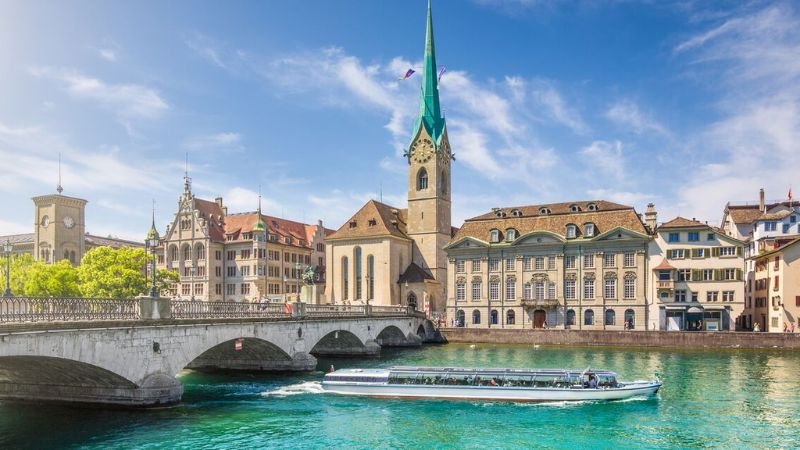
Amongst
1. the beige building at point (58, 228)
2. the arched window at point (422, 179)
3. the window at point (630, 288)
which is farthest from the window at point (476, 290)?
the beige building at point (58, 228)

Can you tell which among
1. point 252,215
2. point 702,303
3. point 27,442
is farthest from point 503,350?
point 252,215

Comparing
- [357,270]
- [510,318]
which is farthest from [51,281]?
[510,318]

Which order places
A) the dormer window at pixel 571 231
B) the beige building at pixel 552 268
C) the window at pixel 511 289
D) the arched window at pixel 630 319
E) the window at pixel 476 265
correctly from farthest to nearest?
the window at pixel 476 265 < the window at pixel 511 289 < the dormer window at pixel 571 231 < the beige building at pixel 552 268 < the arched window at pixel 630 319

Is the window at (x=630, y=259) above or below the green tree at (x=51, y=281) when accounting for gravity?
above

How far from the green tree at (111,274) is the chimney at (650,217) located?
5809 cm

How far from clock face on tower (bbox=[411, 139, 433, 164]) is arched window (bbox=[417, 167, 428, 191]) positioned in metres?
1.55

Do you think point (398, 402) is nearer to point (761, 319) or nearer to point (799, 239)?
point (799, 239)

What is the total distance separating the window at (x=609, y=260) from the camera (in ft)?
265

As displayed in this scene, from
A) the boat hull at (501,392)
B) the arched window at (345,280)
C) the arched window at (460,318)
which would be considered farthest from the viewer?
A: the arched window at (345,280)

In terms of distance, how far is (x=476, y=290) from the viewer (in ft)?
291

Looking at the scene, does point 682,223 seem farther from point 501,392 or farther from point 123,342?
point 123,342

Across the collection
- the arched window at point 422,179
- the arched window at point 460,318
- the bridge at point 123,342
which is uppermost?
the arched window at point 422,179

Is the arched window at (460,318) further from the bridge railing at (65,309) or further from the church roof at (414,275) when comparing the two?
the bridge railing at (65,309)

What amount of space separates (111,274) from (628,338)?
5390 centimetres
